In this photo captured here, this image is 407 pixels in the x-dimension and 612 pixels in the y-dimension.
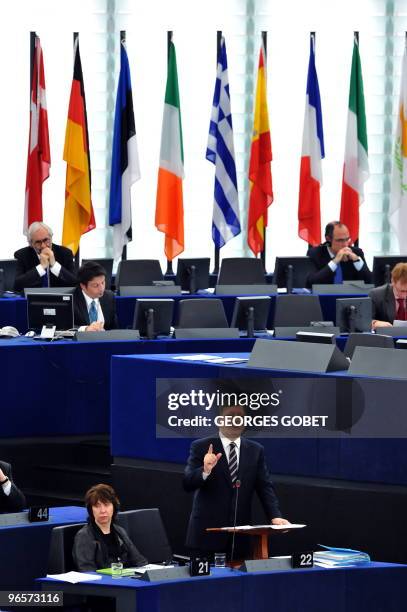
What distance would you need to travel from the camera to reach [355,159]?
1806 centimetres

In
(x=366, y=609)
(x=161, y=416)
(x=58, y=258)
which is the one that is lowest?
(x=366, y=609)

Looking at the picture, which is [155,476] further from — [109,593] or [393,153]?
[393,153]

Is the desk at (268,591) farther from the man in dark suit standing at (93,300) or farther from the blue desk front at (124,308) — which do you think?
the blue desk front at (124,308)

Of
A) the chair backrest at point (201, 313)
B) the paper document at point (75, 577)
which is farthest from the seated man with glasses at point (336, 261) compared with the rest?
the paper document at point (75, 577)

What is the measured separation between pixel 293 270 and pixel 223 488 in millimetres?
6922

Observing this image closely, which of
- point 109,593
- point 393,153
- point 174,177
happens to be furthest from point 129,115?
point 109,593

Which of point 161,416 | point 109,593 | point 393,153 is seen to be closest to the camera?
point 109,593

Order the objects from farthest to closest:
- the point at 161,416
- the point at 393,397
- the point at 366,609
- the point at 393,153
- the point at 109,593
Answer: the point at 393,153 < the point at 161,416 < the point at 393,397 < the point at 366,609 < the point at 109,593

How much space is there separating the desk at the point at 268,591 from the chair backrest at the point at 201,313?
4.11 meters

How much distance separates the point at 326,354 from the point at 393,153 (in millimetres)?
9967

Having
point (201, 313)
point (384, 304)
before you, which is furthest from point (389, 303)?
point (201, 313)

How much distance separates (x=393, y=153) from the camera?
739 inches

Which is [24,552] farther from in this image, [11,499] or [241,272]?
[241,272]

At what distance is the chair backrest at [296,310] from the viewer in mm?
12367
